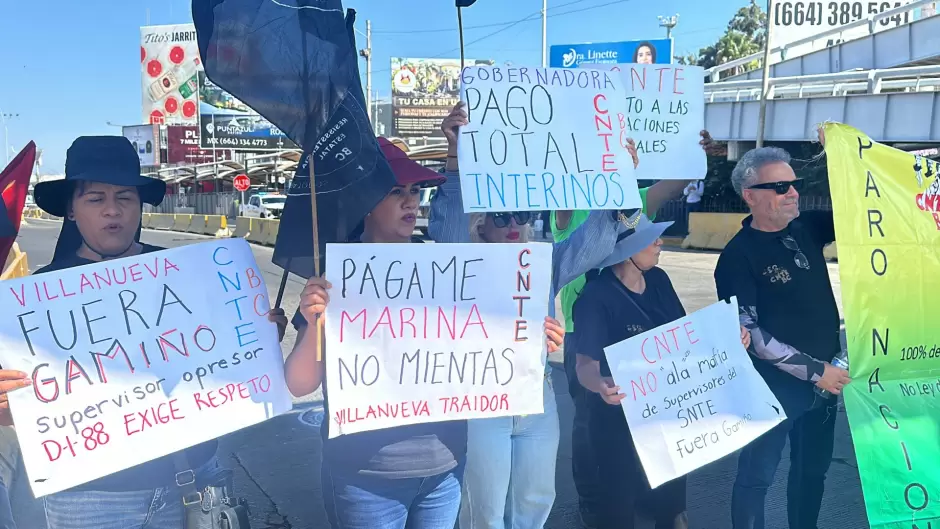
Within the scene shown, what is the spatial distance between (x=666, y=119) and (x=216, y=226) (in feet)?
89.8

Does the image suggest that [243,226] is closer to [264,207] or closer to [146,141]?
[264,207]

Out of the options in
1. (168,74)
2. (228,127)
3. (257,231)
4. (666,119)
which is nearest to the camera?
(666,119)

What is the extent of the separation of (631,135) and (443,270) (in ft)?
4.45

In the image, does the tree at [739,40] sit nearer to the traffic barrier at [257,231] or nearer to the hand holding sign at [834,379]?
the traffic barrier at [257,231]

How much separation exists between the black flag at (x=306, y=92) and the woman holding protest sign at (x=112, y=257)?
1.51 feet

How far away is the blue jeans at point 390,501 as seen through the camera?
223 centimetres

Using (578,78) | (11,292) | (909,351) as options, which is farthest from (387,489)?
(909,351)

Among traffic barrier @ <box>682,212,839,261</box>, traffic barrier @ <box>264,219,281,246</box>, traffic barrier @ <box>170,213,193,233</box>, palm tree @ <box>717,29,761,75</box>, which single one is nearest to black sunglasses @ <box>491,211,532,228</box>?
traffic barrier @ <box>682,212,839,261</box>

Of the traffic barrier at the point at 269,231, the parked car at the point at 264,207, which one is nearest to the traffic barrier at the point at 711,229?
the traffic barrier at the point at 269,231

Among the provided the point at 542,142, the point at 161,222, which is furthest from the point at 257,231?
the point at 542,142

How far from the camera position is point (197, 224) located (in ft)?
99.8

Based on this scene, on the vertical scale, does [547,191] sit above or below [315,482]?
above

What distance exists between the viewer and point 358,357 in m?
2.25

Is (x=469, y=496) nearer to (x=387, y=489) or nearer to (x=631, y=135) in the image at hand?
(x=387, y=489)
